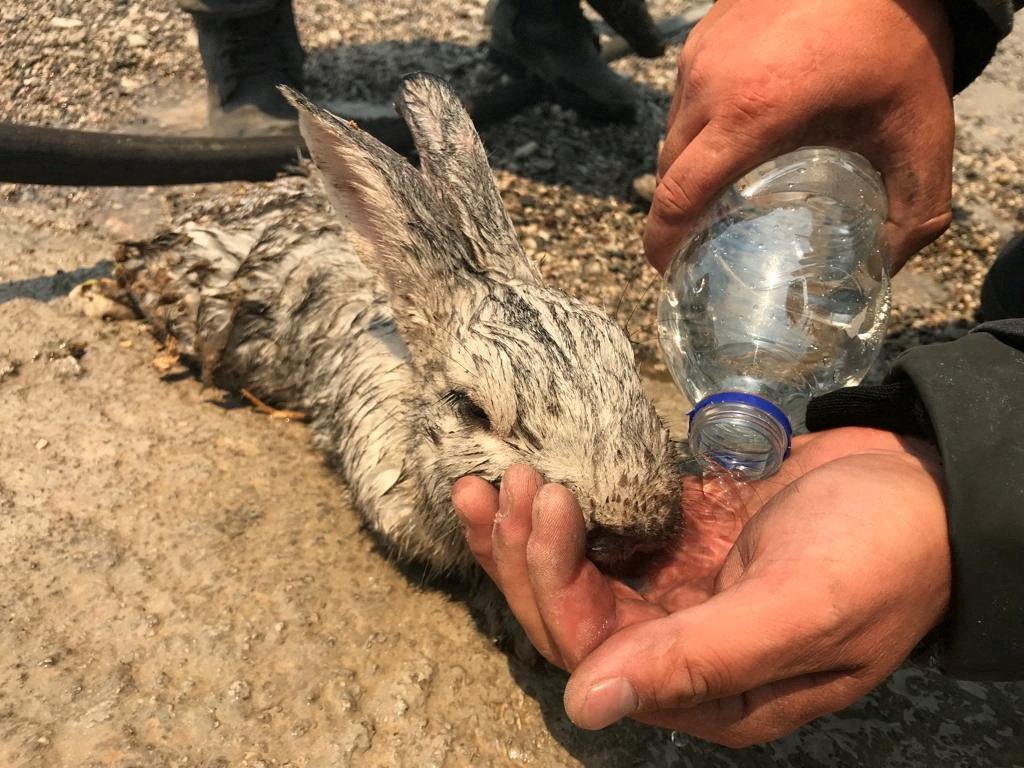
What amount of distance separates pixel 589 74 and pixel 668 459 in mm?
4004

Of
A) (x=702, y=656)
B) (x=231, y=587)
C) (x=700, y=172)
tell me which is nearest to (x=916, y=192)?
(x=700, y=172)

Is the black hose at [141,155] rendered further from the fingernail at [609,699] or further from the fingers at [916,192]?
the fingernail at [609,699]

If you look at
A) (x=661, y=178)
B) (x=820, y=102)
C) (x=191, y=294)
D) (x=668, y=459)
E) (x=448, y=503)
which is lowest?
(x=191, y=294)

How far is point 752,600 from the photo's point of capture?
1727 mm

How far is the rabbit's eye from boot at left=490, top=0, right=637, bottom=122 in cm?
368

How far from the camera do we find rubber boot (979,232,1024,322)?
398 cm

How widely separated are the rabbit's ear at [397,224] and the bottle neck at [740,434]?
878 millimetres

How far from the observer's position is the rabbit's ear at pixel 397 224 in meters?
2.68

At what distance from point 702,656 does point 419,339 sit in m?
1.49

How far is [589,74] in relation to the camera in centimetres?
564

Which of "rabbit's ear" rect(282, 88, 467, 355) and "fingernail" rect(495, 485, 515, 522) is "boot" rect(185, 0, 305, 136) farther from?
"fingernail" rect(495, 485, 515, 522)

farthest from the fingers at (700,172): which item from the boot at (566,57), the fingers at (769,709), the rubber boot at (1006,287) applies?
the boot at (566,57)

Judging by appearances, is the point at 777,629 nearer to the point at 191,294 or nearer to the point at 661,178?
the point at 661,178

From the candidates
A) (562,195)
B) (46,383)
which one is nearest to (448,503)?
(46,383)
